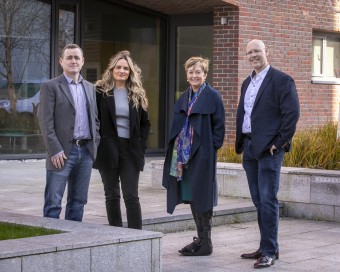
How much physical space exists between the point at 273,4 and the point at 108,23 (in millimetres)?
3317

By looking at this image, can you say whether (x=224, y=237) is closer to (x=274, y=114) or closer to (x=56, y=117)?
(x=274, y=114)

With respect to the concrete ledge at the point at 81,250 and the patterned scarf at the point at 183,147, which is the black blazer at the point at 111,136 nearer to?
→ the patterned scarf at the point at 183,147

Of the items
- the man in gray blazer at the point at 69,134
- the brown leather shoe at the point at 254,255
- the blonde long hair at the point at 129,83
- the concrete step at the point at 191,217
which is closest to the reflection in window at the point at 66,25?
the concrete step at the point at 191,217

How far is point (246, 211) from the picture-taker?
11.2m

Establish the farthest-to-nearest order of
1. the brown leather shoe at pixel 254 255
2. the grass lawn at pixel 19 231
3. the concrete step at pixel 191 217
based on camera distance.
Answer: the concrete step at pixel 191 217 < the brown leather shoe at pixel 254 255 < the grass lawn at pixel 19 231

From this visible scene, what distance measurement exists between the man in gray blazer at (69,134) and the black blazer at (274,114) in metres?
1.46

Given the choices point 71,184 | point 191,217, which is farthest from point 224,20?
point 71,184

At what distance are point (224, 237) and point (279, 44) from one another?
29.9ft

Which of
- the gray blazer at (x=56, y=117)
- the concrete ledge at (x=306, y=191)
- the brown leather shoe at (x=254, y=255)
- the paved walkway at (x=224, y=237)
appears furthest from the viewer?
the concrete ledge at (x=306, y=191)

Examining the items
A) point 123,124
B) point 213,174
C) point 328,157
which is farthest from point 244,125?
point 328,157

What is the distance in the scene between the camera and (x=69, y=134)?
26.0ft

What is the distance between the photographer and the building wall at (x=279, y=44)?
17312 mm

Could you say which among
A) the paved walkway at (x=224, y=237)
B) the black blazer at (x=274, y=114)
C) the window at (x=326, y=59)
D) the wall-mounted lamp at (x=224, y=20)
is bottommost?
the paved walkway at (x=224, y=237)

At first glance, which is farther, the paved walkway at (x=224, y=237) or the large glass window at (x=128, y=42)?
the large glass window at (x=128, y=42)
